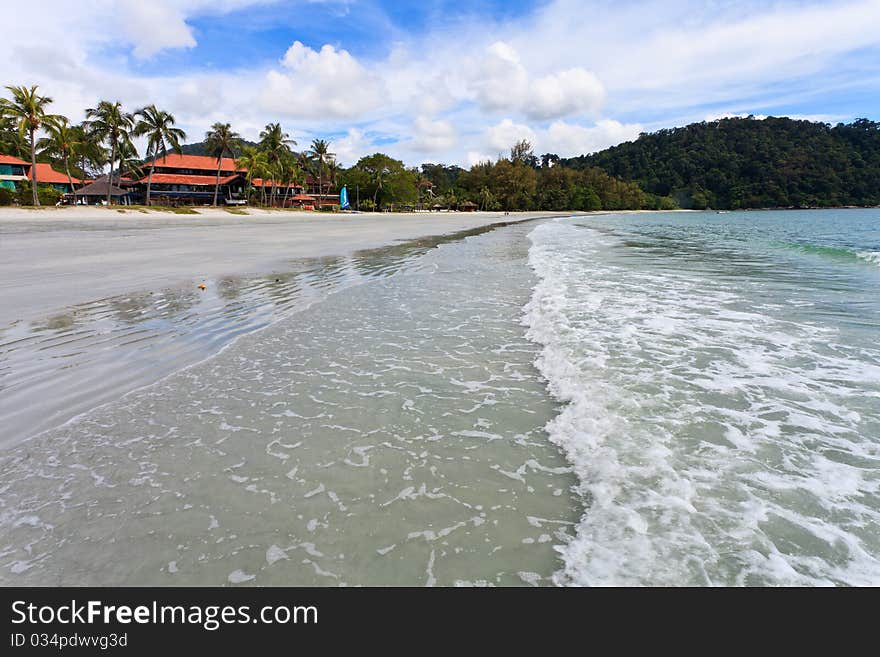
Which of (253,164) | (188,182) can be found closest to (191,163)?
(188,182)

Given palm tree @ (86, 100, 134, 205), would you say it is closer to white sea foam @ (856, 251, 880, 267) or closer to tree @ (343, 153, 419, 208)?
tree @ (343, 153, 419, 208)

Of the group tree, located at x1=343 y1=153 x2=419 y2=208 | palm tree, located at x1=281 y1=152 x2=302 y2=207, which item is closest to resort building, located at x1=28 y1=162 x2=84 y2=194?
palm tree, located at x1=281 y1=152 x2=302 y2=207

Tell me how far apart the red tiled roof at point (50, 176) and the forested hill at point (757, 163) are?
163 m

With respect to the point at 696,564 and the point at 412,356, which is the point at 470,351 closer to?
the point at 412,356

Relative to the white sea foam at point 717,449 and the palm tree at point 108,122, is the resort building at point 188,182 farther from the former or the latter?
the white sea foam at point 717,449

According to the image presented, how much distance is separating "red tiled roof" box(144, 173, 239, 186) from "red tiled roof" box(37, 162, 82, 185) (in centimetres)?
927

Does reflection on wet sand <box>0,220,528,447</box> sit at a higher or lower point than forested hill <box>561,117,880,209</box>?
lower

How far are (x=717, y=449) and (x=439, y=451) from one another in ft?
6.86

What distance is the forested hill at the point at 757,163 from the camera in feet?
415

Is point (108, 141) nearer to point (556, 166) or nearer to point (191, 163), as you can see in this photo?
point (191, 163)

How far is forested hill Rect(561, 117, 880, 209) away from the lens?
126625 mm
